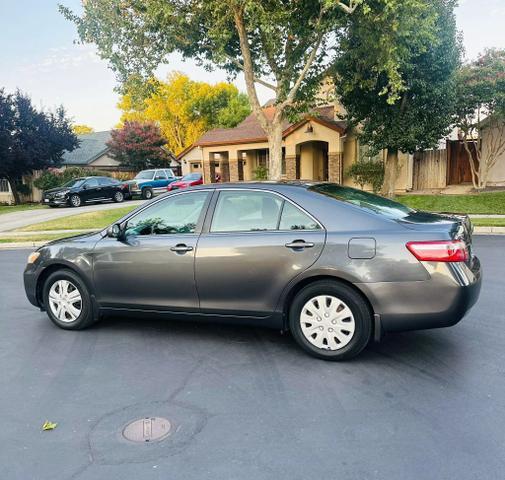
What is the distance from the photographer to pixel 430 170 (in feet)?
72.5

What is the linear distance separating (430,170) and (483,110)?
3.90 m

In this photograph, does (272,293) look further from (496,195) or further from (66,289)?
(496,195)

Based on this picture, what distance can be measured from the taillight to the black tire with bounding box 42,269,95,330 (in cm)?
345

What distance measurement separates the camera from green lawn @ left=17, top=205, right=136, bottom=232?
52.6 feet

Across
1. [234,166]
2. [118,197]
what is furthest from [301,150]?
[118,197]

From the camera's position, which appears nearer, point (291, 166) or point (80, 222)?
point (80, 222)

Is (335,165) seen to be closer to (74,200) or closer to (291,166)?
(291,166)

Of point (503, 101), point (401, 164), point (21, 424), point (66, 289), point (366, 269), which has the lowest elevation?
point (21, 424)

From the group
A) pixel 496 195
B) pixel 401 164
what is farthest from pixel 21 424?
pixel 401 164

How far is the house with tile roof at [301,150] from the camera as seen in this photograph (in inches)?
886

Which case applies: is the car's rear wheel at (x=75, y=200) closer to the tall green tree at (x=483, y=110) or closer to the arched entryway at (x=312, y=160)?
the arched entryway at (x=312, y=160)

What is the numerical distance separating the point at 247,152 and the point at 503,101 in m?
14.7

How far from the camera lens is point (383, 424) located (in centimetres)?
306

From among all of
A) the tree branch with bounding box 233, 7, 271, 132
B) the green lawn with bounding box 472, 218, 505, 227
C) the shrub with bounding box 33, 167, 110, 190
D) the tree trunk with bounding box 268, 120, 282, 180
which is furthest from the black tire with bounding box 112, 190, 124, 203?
the green lawn with bounding box 472, 218, 505, 227
